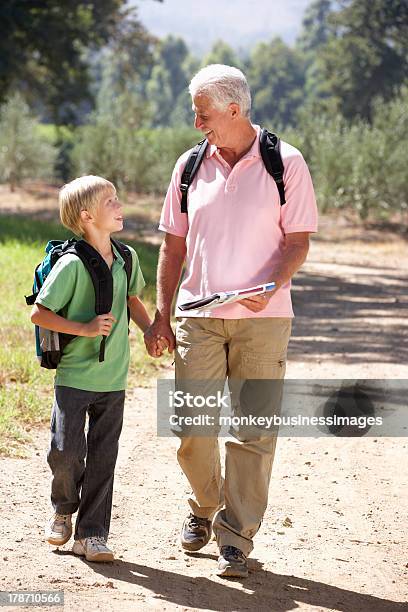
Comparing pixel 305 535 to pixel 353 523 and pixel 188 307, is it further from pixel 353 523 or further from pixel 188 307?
pixel 188 307

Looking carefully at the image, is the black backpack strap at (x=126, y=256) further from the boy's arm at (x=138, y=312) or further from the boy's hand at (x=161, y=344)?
the boy's hand at (x=161, y=344)

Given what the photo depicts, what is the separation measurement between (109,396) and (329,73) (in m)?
44.9

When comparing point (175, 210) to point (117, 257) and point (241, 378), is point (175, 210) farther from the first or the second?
point (241, 378)

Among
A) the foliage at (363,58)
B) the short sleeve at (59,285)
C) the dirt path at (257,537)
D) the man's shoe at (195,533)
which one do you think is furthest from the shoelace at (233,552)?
the foliage at (363,58)

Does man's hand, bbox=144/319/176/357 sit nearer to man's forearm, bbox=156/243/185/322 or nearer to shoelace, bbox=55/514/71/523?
man's forearm, bbox=156/243/185/322

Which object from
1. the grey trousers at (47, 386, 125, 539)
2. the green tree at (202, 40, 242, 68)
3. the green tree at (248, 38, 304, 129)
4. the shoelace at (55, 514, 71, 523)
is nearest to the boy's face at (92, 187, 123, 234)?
the grey trousers at (47, 386, 125, 539)

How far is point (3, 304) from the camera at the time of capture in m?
12.1

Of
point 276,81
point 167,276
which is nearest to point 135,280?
point 167,276

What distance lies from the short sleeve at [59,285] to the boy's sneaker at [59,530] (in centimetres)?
95

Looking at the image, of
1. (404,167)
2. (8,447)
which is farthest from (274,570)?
(404,167)

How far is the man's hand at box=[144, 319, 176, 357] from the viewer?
5152 mm

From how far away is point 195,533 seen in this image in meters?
5.35

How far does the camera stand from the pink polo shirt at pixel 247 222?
4.91m

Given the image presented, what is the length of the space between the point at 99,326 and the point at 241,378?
690 mm
